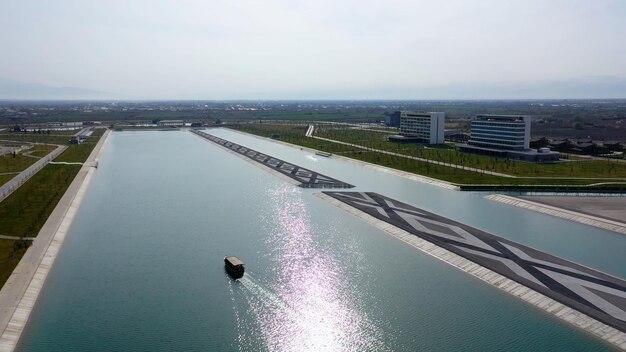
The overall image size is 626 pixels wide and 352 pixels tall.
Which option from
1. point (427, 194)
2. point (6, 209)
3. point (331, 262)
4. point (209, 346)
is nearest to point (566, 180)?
point (427, 194)

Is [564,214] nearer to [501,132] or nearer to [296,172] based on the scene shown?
[296,172]

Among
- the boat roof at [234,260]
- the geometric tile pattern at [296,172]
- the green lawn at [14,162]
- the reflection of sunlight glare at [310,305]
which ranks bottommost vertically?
the reflection of sunlight glare at [310,305]

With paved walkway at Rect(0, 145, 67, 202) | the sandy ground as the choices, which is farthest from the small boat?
the sandy ground

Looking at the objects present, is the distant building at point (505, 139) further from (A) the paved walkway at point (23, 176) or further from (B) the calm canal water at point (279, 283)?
(A) the paved walkway at point (23, 176)

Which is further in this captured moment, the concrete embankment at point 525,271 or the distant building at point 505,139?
the distant building at point 505,139

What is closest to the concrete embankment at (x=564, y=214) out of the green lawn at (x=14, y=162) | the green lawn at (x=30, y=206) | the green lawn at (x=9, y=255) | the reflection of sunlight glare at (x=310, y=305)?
the reflection of sunlight glare at (x=310, y=305)

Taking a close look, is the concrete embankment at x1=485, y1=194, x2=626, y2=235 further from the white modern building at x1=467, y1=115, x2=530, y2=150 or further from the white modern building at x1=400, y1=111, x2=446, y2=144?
the white modern building at x1=400, y1=111, x2=446, y2=144
